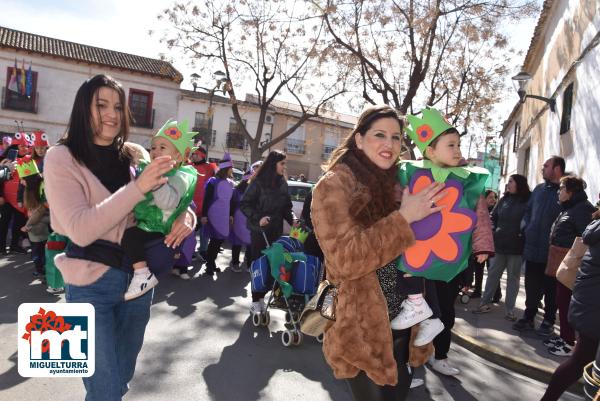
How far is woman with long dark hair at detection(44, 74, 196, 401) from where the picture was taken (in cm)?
191

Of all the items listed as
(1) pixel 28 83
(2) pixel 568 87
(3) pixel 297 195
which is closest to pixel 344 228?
(2) pixel 568 87

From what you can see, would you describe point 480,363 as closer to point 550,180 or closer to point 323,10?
point 550,180

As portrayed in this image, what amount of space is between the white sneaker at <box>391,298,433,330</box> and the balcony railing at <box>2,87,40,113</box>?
102 feet

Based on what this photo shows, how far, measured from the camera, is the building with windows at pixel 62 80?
2698 cm

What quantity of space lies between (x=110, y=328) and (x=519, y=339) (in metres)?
4.98

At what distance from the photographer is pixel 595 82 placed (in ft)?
25.6

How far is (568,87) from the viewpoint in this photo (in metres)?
9.66

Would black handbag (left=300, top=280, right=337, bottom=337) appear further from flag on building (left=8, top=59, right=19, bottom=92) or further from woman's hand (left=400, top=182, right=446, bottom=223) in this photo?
flag on building (left=8, top=59, right=19, bottom=92)

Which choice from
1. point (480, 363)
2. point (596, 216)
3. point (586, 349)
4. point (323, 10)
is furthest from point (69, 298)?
point (323, 10)

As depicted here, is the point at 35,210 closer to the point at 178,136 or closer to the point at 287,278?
the point at 287,278

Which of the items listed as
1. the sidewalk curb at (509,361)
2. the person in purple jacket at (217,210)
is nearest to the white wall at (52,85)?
the person in purple jacket at (217,210)

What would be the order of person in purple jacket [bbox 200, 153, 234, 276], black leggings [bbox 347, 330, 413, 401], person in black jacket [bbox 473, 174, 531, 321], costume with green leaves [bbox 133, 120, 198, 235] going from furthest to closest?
person in purple jacket [bbox 200, 153, 234, 276]
person in black jacket [bbox 473, 174, 531, 321]
costume with green leaves [bbox 133, 120, 198, 235]
black leggings [bbox 347, 330, 413, 401]

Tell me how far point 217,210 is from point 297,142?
36.2 m

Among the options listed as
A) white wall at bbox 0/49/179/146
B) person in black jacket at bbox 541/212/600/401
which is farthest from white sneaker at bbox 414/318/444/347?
white wall at bbox 0/49/179/146
